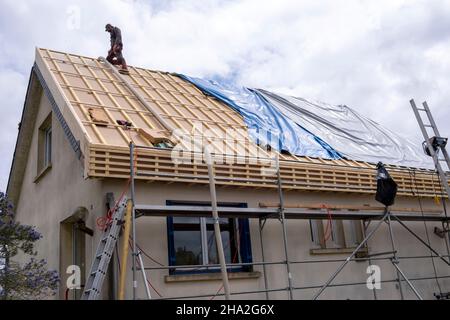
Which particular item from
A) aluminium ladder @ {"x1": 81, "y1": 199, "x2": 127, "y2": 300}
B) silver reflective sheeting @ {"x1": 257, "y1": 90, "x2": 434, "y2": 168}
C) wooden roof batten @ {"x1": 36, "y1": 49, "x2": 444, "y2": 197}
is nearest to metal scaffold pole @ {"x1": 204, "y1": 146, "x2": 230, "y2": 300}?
aluminium ladder @ {"x1": 81, "y1": 199, "x2": 127, "y2": 300}

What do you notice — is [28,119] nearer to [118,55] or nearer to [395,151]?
[118,55]

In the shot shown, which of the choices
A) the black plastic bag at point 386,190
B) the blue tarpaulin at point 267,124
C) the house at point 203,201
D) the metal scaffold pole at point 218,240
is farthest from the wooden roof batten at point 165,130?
the metal scaffold pole at point 218,240

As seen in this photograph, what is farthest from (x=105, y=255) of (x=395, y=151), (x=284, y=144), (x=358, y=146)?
(x=395, y=151)

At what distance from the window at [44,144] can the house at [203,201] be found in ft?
0.14

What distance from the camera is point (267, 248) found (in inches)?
327

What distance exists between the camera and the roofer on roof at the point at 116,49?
12180 millimetres

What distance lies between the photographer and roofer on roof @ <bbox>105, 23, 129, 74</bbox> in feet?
40.0

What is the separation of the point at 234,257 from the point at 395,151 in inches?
208

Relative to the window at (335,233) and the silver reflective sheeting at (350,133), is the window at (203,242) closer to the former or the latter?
the window at (335,233)

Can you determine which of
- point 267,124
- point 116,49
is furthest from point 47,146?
point 267,124

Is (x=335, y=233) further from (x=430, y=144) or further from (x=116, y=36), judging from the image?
(x=116, y=36)

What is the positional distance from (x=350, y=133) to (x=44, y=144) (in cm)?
683

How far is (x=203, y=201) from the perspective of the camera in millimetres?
7961

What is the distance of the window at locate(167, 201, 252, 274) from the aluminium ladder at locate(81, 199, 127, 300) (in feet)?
3.52
